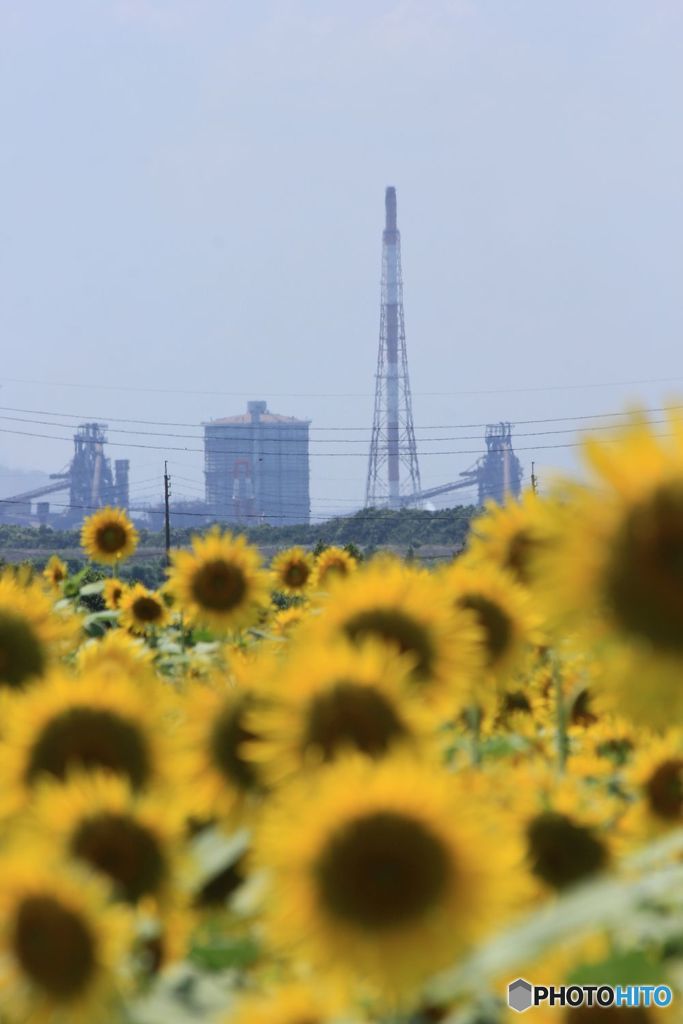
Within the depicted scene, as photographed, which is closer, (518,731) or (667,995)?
(667,995)

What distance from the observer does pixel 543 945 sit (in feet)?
3.50

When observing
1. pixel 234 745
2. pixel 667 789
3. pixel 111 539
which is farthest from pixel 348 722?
pixel 111 539

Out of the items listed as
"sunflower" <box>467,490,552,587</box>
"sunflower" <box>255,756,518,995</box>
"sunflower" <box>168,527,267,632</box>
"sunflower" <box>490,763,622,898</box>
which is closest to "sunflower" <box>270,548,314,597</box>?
"sunflower" <box>168,527,267,632</box>

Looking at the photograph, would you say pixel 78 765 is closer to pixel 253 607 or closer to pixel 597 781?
pixel 597 781

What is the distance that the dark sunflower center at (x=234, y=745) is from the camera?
1.82 m

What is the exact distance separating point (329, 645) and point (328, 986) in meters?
0.51

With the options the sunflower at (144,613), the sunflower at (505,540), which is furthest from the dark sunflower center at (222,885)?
the sunflower at (144,613)

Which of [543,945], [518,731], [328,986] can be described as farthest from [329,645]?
[518,731]

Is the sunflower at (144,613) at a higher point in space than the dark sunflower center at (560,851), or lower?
higher

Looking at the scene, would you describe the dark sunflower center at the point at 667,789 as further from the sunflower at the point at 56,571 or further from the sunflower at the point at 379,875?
the sunflower at the point at 56,571

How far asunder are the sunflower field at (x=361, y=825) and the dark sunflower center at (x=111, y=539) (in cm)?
602

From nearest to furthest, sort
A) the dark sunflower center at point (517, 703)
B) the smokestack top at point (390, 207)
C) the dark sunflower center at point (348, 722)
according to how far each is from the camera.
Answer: the dark sunflower center at point (348, 722)
the dark sunflower center at point (517, 703)
the smokestack top at point (390, 207)

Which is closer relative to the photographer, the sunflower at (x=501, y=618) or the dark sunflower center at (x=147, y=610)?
the sunflower at (x=501, y=618)

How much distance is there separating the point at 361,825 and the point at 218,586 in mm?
2518
